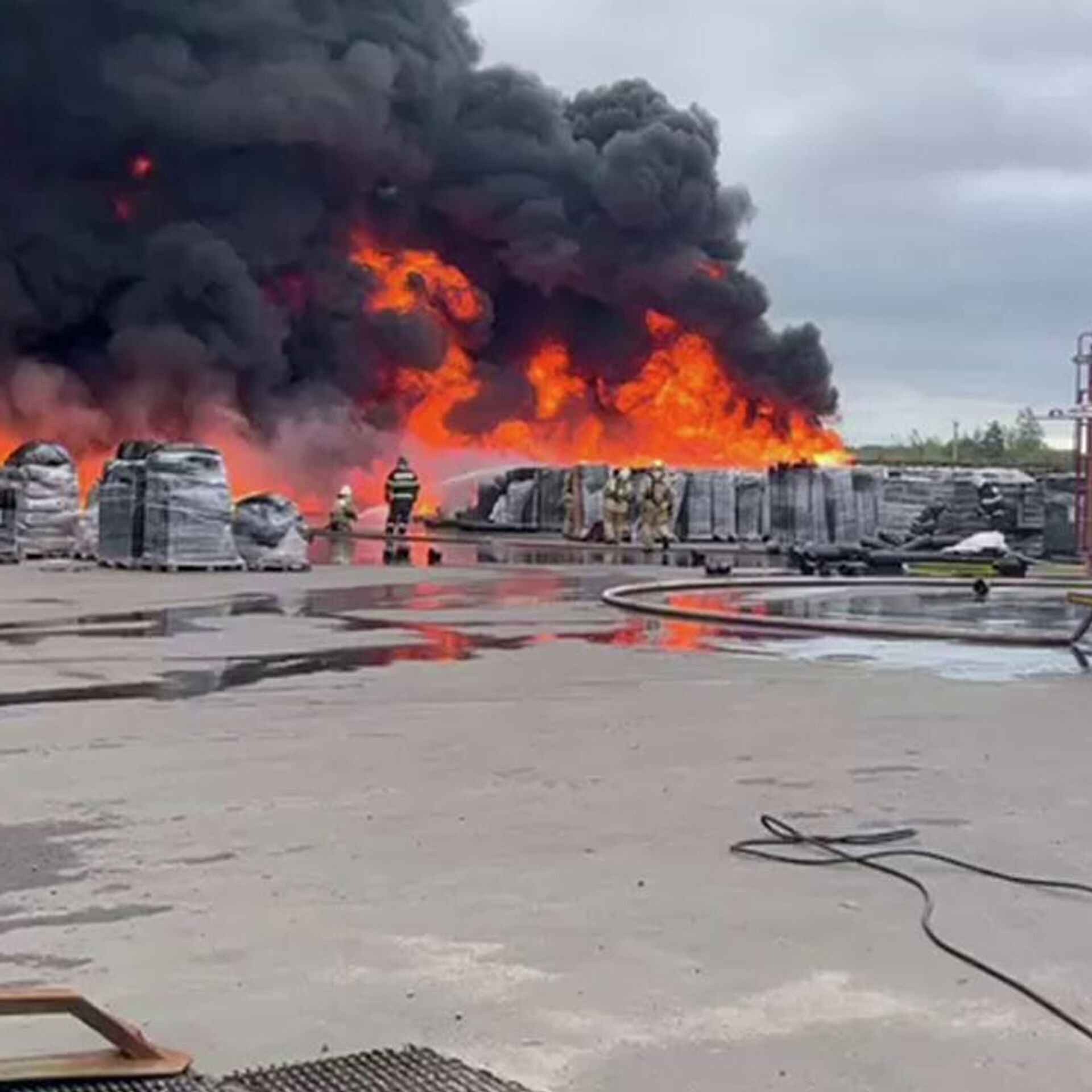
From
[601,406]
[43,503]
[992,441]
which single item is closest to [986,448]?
[992,441]

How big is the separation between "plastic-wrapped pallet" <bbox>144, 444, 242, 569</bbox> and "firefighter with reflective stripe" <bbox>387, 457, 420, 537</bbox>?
9.06 metres

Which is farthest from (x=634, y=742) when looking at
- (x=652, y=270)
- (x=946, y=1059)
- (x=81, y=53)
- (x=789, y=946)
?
(x=652, y=270)

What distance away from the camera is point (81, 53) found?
3262 centimetres

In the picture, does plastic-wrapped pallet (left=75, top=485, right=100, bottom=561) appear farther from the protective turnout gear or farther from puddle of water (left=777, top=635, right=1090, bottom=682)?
puddle of water (left=777, top=635, right=1090, bottom=682)

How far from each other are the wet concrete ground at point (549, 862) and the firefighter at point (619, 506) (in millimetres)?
16624

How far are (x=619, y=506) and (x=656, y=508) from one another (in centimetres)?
100

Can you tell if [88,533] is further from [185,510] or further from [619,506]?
[619,506]

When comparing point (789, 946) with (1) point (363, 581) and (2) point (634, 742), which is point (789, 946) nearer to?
(2) point (634, 742)

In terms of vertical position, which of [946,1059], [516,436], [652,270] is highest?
[652,270]

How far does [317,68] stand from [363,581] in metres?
20.8

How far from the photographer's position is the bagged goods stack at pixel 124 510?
17500 mm

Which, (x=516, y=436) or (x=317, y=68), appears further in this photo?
(x=516, y=436)

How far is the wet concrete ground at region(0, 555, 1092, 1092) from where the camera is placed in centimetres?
270

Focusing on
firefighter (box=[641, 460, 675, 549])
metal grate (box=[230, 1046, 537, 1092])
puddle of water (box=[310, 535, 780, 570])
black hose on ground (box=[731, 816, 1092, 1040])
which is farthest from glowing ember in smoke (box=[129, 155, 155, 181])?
metal grate (box=[230, 1046, 537, 1092])
